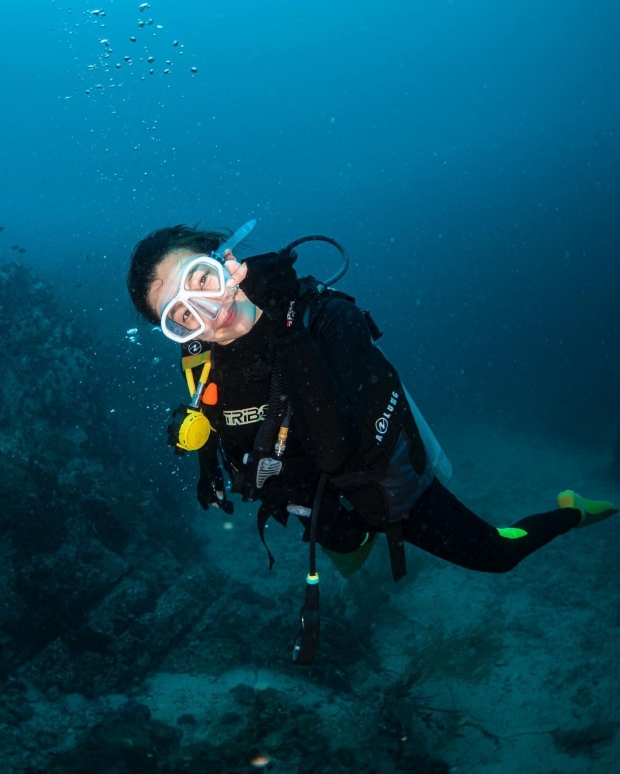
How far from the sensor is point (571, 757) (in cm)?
414

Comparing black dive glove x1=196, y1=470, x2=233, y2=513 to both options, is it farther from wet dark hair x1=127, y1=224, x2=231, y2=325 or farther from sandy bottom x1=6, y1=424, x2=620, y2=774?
sandy bottom x1=6, y1=424, x2=620, y2=774

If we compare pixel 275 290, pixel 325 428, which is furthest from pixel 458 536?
pixel 275 290

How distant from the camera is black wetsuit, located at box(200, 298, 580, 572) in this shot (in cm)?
229

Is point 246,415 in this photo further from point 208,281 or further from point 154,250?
point 154,250

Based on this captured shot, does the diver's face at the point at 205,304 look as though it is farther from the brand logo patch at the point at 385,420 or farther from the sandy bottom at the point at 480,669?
the sandy bottom at the point at 480,669

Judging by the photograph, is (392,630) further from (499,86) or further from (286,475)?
(499,86)

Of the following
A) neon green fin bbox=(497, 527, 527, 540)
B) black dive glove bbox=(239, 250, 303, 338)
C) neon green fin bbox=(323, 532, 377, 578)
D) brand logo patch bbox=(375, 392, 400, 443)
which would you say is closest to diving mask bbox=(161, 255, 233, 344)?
black dive glove bbox=(239, 250, 303, 338)

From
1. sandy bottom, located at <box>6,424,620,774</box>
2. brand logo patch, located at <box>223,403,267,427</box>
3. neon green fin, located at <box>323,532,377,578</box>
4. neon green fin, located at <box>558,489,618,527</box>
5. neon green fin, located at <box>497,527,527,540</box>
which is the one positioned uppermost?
brand logo patch, located at <box>223,403,267,427</box>

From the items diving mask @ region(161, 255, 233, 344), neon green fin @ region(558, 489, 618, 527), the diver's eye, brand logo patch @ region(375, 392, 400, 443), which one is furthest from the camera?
neon green fin @ region(558, 489, 618, 527)

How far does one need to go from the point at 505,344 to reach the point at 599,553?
44173 mm

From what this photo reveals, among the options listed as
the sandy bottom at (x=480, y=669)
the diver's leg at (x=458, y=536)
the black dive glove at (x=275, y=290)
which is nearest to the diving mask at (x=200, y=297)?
the black dive glove at (x=275, y=290)

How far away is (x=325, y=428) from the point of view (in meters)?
2.29

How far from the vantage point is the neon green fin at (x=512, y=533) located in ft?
11.3

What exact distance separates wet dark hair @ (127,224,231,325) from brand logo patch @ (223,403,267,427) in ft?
2.32
